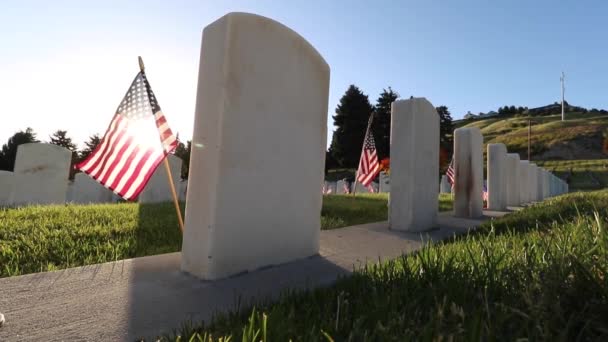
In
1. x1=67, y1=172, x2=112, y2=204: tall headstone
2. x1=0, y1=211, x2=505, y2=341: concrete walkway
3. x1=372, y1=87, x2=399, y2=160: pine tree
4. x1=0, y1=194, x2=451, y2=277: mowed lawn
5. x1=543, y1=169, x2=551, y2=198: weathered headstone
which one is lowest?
x1=0, y1=211, x2=505, y2=341: concrete walkway

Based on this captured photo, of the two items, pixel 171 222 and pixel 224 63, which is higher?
pixel 224 63

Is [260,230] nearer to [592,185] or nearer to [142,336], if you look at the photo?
[142,336]

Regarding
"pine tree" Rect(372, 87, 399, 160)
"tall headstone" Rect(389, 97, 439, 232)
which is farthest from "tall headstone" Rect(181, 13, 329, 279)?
"pine tree" Rect(372, 87, 399, 160)

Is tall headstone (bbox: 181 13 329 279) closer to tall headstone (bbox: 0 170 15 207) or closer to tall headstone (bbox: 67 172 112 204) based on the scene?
tall headstone (bbox: 0 170 15 207)

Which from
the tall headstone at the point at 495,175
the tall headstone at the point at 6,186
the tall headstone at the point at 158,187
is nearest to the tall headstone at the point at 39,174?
the tall headstone at the point at 6,186

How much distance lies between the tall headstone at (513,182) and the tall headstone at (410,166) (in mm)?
7185

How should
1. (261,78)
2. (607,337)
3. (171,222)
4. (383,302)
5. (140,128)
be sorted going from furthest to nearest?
1. (171,222)
2. (140,128)
3. (261,78)
4. (383,302)
5. (607,337)

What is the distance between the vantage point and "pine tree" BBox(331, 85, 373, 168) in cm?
4053

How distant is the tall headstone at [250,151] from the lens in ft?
9.16

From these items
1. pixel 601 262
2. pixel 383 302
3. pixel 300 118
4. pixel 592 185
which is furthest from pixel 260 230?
pixel 592 185

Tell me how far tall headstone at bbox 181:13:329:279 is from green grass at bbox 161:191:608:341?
0.97 m

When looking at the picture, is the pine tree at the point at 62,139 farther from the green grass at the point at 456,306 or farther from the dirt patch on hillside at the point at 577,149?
the dirt patch on hillside at the point at 577,149

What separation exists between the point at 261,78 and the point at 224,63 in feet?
1.37

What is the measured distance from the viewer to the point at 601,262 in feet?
5.72
